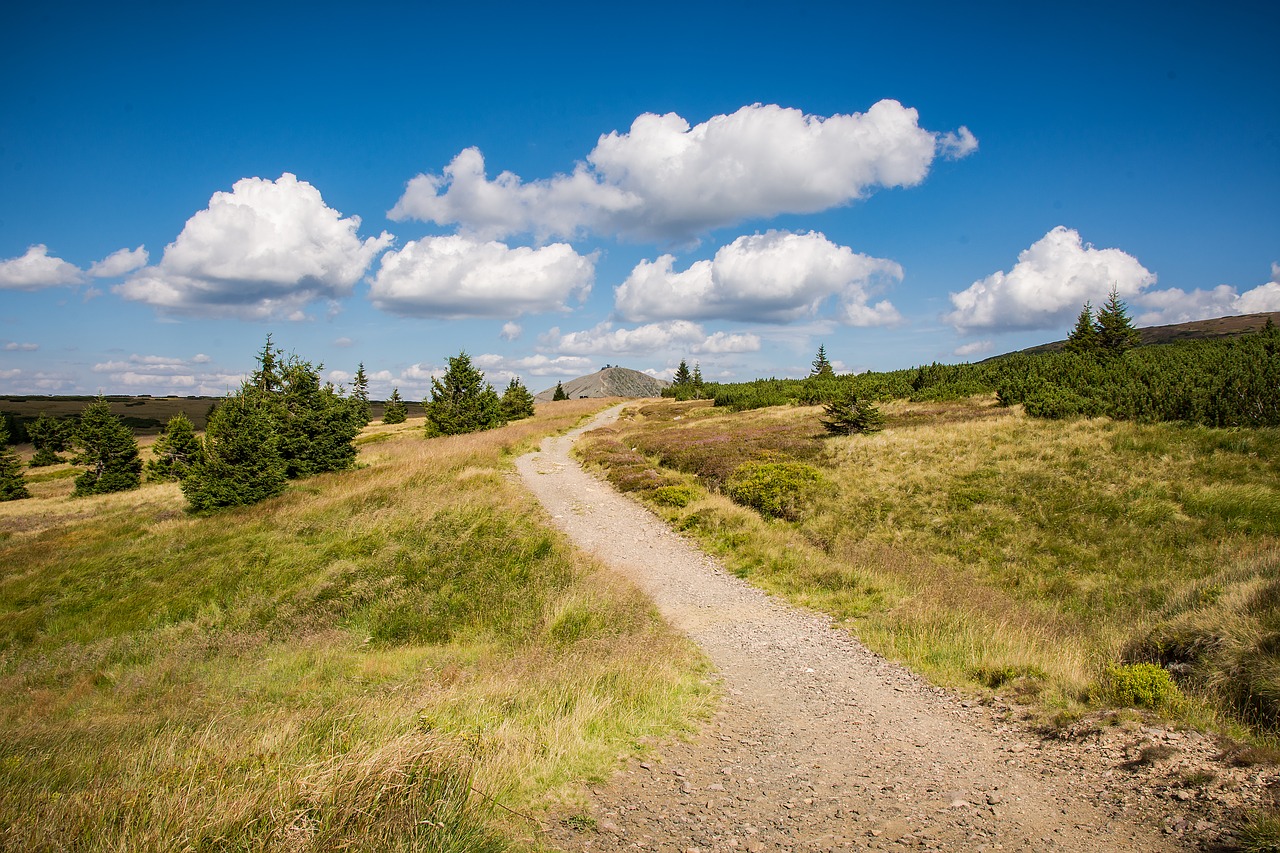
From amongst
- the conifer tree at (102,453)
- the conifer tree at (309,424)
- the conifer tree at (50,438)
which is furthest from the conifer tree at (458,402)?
the conifer tree at (50,438)

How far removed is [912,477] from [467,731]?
17.9 meters

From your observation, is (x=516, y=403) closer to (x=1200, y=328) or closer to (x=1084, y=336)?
(x=1084, y=336)

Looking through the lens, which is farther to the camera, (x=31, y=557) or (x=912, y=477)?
(x=912, y=477)

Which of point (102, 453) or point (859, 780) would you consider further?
point (102, 453)

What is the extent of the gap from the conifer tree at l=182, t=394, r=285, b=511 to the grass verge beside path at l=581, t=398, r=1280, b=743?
13.5 m

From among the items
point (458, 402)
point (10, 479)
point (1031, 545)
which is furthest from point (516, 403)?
point (1031, 545)

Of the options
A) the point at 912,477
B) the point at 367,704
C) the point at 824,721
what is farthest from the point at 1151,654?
the point at 912,477

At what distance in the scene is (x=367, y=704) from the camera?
5.82 m

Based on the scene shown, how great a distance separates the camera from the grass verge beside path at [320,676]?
11.5 ft

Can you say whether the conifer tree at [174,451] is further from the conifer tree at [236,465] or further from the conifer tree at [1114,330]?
the conifer tree at [1114,330]

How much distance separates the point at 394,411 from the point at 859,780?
8547 cm

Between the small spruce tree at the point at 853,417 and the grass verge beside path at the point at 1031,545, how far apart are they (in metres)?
2.41

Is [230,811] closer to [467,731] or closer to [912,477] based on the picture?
[467,731]

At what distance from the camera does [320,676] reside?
26.2 ft
